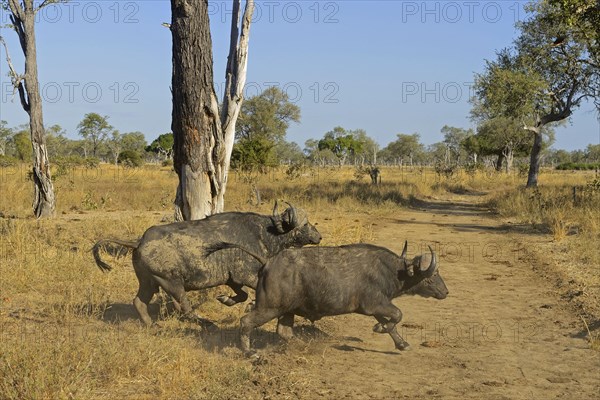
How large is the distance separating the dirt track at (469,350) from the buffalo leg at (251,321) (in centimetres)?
32

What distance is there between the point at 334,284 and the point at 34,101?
536 inches

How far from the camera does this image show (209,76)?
33.8 ft

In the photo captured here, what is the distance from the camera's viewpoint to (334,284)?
22.3ft

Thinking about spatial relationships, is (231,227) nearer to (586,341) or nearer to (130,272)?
(130,272)

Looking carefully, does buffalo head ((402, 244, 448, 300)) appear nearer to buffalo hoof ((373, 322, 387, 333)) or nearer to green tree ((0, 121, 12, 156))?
buffalo hoof ((373, 322, 387, 333))

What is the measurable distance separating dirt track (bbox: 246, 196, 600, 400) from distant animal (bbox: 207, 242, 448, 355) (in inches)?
16.0

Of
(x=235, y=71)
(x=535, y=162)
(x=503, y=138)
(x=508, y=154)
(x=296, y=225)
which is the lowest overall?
(x=296, y=225)

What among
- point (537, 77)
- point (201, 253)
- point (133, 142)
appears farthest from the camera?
point (133, 142)

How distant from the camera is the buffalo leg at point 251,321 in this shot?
21.6ft

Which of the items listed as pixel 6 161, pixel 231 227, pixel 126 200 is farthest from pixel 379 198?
pixel 6 161

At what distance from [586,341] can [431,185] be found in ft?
95.8

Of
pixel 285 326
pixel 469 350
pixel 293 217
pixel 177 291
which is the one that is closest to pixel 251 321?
pixel 285 326

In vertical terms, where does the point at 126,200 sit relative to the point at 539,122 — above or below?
below

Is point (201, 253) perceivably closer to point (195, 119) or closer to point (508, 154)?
point (195, 119)
